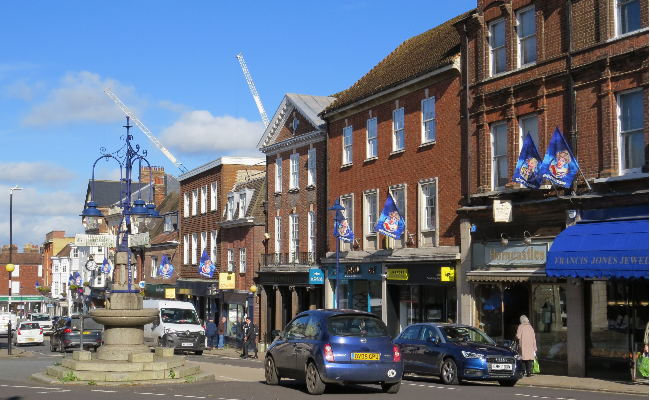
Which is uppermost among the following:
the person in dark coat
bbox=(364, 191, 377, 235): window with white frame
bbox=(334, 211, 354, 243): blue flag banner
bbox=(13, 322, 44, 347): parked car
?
bbox=(364, 191, 377, 235): window with white frame

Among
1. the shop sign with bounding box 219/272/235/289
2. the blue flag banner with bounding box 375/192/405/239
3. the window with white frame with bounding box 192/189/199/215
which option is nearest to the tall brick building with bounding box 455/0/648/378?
the blue flag banner with bounding box 375/192/405/239

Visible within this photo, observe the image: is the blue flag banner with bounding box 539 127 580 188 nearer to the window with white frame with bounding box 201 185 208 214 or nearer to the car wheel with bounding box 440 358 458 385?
the car wheel with bounding box 440 358 458 385

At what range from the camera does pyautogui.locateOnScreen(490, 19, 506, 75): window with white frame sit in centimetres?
2723

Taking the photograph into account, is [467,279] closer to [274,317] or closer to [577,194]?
[577,194]

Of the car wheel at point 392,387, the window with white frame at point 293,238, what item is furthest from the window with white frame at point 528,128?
the window with white frame at point 293,238

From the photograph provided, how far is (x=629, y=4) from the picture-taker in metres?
22.7

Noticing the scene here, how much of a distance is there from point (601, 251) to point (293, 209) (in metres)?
22.8

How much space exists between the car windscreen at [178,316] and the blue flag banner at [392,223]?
12047 mm

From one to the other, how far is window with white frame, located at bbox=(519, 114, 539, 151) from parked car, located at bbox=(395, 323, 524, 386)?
694 cm

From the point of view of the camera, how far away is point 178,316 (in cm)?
3844

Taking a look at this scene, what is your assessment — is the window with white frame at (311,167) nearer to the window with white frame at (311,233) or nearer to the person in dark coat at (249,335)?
the window with white frame at (311,233)

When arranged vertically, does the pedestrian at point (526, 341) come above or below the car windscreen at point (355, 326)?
below

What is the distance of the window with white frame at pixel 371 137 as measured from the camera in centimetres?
3478

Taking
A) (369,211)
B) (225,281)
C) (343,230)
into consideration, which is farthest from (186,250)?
(343,230)
